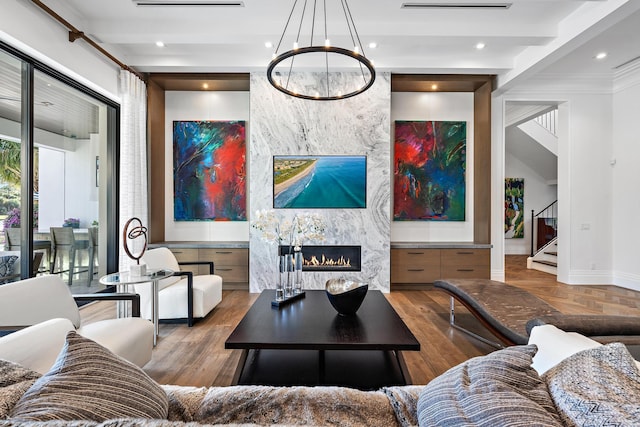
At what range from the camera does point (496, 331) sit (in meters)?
2.36

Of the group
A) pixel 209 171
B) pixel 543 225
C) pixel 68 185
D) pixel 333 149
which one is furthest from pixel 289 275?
pixel 543 225

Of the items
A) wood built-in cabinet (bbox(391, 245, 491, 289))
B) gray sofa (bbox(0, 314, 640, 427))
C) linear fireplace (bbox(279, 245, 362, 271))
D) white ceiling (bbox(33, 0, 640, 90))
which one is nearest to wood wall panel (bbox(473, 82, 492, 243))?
wood built-in cabinet (bbox(391, 245, 491, 289))

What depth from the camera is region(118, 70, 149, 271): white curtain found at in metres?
4.20

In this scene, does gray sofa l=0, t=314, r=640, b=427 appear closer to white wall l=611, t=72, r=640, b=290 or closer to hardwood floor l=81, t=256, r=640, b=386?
hardwood floor l=81, t=256, r=640, b=386

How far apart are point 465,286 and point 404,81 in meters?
3.22

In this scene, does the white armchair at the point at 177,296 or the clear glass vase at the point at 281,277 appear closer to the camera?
the clear glass vase at the point at 281,277

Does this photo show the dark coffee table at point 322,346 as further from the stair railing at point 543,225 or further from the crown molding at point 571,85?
the stair railing at point 543,225

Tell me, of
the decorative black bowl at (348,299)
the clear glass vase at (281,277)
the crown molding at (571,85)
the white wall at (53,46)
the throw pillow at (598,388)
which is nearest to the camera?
the throw pillow at (598,388)

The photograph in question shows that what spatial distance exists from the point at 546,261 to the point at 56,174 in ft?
27.3

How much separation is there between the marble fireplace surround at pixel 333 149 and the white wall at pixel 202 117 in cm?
63

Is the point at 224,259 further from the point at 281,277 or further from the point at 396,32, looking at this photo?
the point at 396,32

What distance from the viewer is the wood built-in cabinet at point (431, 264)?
470cm

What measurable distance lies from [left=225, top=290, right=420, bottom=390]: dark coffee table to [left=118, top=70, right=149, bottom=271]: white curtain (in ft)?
9.55

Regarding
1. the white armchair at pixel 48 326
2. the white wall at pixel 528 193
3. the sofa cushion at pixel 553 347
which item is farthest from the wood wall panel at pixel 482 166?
the white armchair at pixel 48 326
